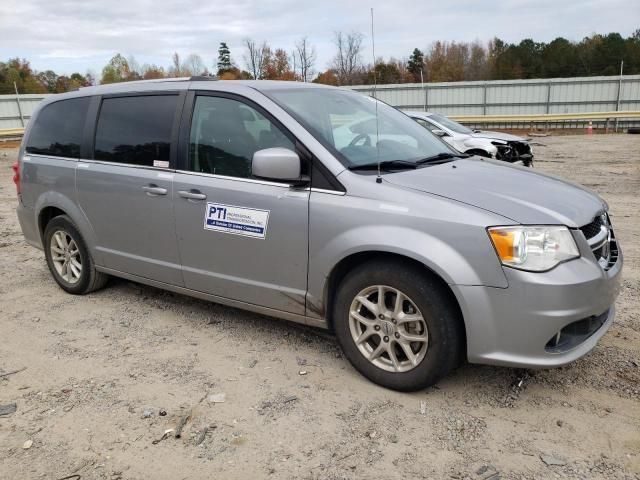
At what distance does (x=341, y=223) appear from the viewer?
10.9ft

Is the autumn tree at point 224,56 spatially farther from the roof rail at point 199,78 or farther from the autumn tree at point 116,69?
the roof rail at point 199,78

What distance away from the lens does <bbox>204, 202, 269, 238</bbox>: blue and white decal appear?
3.65 meters

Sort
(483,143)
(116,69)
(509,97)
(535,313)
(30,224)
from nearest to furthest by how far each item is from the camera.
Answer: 1. (535,313)
2. (30,224)
3. (483,143)
4. (509,97)
5. (116,69)

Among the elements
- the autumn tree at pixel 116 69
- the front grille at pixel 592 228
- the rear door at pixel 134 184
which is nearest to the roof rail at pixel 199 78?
the rear door at pixel 134 184

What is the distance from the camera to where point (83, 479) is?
105 inches

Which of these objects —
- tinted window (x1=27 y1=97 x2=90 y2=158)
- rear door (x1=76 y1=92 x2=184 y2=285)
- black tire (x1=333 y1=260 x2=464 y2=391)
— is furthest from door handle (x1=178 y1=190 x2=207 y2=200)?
tinted window (x1=27 y1=97 x2=90 y2=158)

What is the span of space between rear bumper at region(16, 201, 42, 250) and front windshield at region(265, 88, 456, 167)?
2.98 m

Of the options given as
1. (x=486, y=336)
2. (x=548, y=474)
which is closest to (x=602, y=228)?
(x=486, y=336)

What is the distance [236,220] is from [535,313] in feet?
6.50

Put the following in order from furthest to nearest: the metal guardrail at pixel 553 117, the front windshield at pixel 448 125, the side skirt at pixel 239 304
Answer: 1. the metal guardrail at pixel 553 117
2. the front windshield at pixel 448 125
3. the side skirt at pixel 239 304

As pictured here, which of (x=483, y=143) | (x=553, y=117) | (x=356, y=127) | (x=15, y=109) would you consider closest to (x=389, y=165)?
(x=356, y=127)

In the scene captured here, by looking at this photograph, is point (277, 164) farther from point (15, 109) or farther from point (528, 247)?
point (15, 109)

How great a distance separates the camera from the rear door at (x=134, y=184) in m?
4.18

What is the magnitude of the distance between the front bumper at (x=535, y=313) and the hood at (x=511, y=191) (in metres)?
0.29
